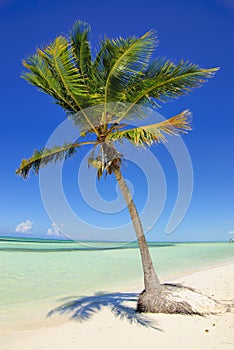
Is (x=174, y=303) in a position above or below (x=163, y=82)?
below

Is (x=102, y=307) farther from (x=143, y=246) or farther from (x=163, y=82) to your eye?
(x=163, y=82)

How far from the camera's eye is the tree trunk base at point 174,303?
21.2 feet

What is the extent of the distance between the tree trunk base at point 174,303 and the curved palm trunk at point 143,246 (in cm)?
9

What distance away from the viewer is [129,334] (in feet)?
17.9

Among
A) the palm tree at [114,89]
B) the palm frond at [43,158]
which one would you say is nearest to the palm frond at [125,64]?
the palm tree at [114,89]

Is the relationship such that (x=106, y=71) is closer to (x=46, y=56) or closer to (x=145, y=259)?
(x=46, y=56)

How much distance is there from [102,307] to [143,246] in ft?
7.65

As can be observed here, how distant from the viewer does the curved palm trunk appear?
683 cm

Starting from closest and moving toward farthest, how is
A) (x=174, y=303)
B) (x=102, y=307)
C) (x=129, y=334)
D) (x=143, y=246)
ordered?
(x=129, y=334), (x=174, y=303), (x=143, y=246), (x=102, y=307)

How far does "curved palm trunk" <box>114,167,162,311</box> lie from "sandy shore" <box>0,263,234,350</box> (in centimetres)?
65

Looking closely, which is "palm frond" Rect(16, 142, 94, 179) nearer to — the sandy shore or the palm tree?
the palm tree

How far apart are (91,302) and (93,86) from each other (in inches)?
252

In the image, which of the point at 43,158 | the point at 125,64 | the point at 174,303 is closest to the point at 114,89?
the point at 125,64

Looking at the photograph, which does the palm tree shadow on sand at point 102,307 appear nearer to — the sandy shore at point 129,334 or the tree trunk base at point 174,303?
the sandy shore at point 129,334
